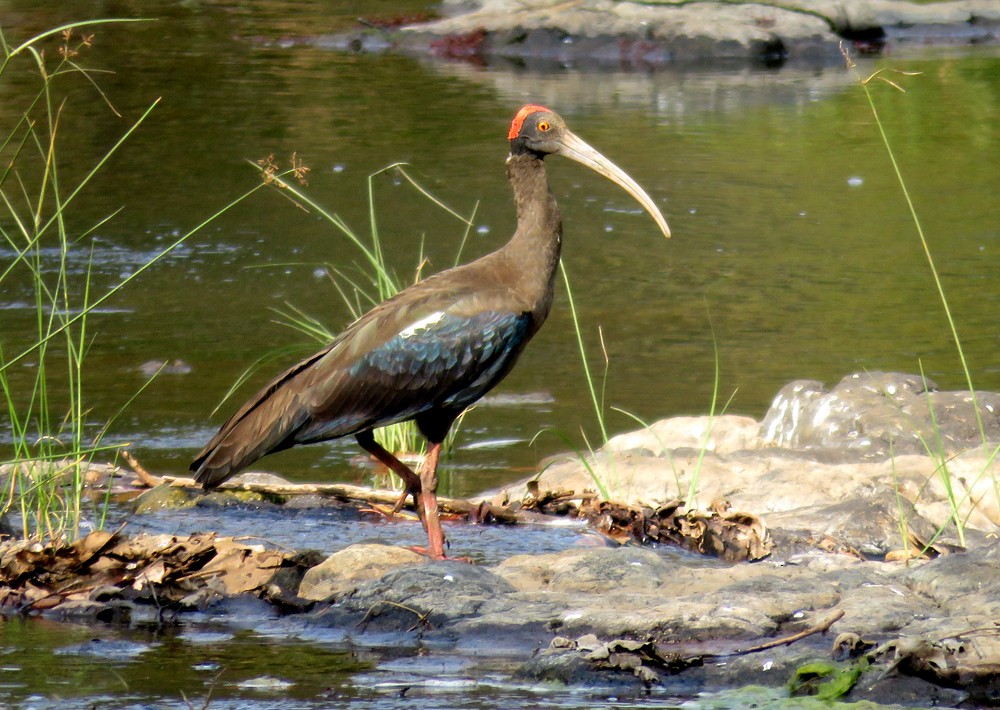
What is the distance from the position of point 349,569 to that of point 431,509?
2.21ft

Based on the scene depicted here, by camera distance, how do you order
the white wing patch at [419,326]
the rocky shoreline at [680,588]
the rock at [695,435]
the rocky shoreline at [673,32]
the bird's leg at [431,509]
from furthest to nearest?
the rocky shoreline at [673,32] → the rock at [695,435] → the white wing patch at [419,326] → the bird's leg at [431,509] → the rocky shoreline at [680,588]

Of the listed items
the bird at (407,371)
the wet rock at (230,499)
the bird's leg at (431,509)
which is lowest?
the wet rock at (230,499)

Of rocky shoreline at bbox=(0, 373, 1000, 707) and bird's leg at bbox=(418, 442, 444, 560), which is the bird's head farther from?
bird's leg at bbox=(418, 442, 444, 560)

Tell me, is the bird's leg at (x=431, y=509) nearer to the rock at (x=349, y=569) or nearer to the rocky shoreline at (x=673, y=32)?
the rock at (x=349, y=569)

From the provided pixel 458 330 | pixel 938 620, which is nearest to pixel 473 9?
pixel 458 330

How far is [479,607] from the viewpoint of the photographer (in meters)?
4.65

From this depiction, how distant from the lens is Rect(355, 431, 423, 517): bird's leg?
588 centimetres

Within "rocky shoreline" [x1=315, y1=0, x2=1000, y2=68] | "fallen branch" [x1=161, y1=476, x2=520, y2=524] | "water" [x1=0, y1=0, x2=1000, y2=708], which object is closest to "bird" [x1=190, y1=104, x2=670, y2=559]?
"fallen branch" [x1=161, y1=476, x2=520, y2=524]

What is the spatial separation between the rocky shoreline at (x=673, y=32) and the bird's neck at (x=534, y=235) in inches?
634

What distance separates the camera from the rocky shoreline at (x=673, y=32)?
22516 mm

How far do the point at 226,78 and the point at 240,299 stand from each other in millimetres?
10125

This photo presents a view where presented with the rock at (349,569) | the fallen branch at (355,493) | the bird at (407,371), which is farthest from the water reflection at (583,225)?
the rock at (349,569)

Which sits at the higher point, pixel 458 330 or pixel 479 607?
pixel 458 330

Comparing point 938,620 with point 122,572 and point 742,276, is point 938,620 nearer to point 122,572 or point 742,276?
point 122,572
